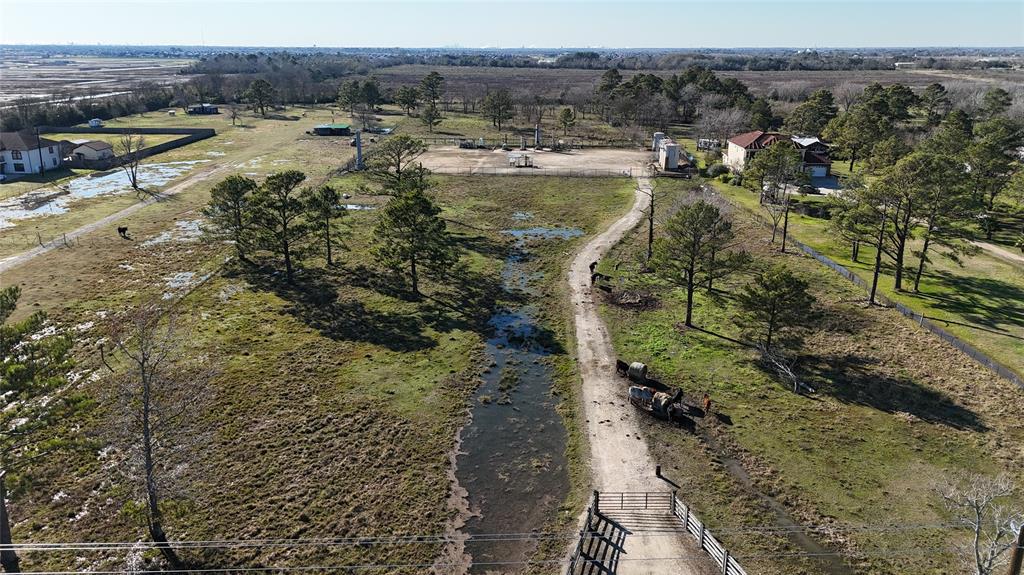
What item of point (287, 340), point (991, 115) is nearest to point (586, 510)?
point (287, 340)

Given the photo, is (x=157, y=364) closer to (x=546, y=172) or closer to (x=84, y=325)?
(x=84, y=325)

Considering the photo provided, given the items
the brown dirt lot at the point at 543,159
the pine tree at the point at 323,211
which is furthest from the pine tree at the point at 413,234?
the brown dirt lot at the point at 543,159

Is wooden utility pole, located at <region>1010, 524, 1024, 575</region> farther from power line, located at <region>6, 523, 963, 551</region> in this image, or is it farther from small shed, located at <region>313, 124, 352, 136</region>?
small shed, located at <region>313, 124, 352, 136</region>

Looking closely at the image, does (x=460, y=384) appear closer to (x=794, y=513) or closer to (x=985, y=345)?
(x=794, y=513)

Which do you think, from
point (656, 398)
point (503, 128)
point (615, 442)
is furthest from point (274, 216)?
point (503, 128)

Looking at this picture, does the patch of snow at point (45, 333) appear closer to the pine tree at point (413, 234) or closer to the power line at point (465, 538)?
the power line at point (465, 538)
